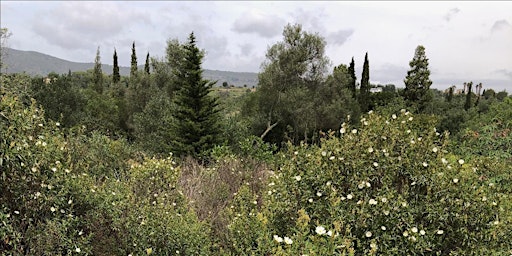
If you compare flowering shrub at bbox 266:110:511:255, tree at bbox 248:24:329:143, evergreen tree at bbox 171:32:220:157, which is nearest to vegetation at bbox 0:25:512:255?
flowering shrub at bbox 266:110:511:255

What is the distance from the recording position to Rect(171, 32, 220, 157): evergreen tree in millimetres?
16312

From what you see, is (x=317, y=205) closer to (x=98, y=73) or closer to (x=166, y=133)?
(x=166, y=133)

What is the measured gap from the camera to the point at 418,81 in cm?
2723

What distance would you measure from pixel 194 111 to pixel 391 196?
45.6 ft

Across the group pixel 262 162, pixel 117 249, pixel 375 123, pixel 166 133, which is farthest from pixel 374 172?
pixel 166 133

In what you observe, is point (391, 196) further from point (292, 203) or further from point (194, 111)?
point (194, 111)

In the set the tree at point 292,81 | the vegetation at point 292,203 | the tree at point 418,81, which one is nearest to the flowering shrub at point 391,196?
the vegetation at point 292,203

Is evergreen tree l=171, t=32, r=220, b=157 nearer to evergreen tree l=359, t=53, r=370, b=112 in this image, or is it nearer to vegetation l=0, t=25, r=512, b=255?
vegetation l=0, t=25, r=512, b=255

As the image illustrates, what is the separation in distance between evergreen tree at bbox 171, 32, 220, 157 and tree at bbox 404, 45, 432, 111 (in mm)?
16348

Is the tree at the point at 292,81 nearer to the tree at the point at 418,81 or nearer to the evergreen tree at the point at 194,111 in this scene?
the evergreen tree at the point at 194,111

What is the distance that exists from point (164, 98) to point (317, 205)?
1763cm

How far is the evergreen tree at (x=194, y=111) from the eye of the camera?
16.3 meters

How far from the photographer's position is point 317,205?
3590 millimetres

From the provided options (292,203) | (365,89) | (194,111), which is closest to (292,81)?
(194,111)
